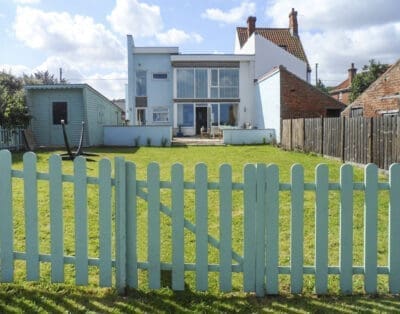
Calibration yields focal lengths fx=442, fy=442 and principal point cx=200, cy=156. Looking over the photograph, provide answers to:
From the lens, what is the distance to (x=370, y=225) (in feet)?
12.3

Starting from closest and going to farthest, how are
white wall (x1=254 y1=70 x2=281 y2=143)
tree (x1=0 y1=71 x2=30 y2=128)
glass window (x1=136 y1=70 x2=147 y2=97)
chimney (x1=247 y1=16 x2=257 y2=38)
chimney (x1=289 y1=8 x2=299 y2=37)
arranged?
tree (x1=0 y1=71 x2=30 y2=128) < white wall (x1=254 y1=70 x2=281 y2=143) < glass window (x1=136 y1=70 x2=147 y2=97) < chimney (x1=247 y1=16 x2=257 y2=38) < chimney (x1=289 y1=8 x2=299 y2=37)

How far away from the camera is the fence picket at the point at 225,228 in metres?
3.71

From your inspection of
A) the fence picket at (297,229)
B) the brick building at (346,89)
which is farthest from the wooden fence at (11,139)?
the brick building at (346,89)

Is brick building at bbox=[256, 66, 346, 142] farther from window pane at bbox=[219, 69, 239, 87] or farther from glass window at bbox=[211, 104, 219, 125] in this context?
glass window at bbox=[211, 104, 219, 125]

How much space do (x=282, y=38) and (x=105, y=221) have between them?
3882cm

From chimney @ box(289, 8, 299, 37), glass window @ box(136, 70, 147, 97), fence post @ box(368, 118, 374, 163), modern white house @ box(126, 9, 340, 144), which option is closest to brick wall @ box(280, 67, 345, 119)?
modern white house @ box(126, 9, 340, 144)

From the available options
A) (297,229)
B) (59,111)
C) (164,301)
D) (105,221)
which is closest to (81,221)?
(105,221)

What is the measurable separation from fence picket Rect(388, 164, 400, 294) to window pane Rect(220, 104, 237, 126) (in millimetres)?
32170

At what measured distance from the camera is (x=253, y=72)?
35.2 m

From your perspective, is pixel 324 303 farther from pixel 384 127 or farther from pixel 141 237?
pixel 384 127

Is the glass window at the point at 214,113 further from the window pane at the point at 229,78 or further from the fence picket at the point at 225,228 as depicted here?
the fence picket at the point at 225,228

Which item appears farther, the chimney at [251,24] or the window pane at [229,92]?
the chimney at [251,24]

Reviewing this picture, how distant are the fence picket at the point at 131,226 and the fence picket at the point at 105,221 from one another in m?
0.16

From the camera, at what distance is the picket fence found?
12.2ft
